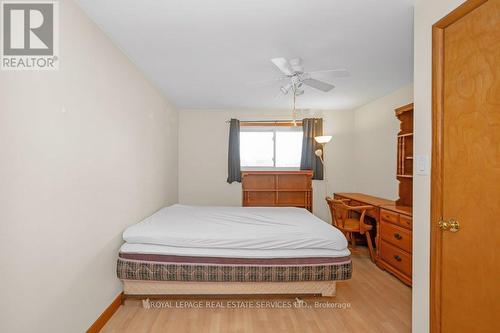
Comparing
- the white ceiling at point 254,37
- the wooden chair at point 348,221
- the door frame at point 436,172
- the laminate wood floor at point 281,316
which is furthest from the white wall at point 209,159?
the door frame at point 436,172

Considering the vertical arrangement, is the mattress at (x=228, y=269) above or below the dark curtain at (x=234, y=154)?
below

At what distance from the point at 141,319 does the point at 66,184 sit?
4.49 ft

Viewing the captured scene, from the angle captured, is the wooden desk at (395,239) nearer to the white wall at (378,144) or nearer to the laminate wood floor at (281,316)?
the laminate wood floor at (281,316)

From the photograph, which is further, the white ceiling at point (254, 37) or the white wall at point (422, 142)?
the white ceiling at point (254, 37)

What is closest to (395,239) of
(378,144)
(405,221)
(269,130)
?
(405,221)

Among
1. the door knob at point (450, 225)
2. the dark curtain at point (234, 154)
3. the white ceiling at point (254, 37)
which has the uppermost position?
the white ceiling at point (254, 37)

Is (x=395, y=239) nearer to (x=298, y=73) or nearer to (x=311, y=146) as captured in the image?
(x=298, y=73)

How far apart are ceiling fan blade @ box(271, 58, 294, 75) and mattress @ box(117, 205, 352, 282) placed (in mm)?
1635

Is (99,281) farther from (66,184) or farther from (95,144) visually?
(95,144)

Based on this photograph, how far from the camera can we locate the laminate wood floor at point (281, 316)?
2.14m

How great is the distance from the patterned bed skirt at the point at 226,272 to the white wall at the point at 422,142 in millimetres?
768

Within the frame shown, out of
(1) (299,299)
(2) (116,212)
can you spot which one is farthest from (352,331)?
(2) (116,212)

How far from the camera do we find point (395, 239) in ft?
10.2

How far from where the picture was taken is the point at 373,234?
167 inches
